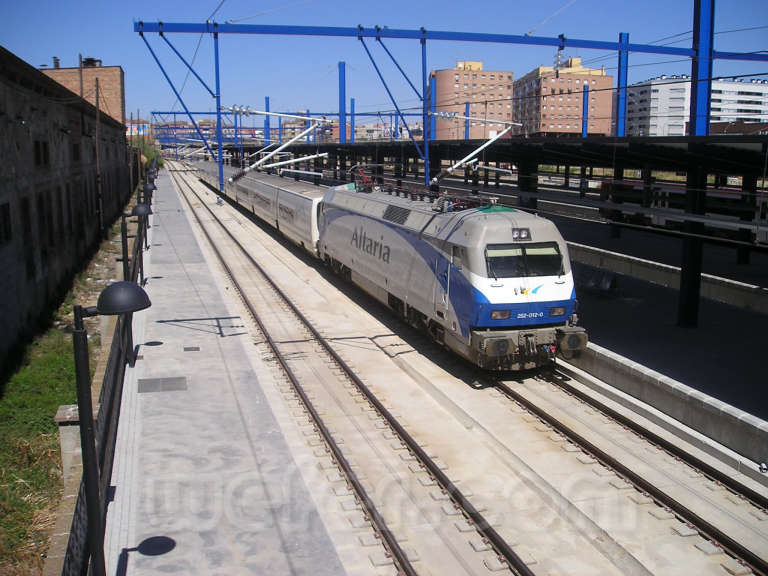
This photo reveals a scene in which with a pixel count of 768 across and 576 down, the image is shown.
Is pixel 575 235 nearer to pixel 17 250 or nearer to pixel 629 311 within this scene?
pixel 629 311

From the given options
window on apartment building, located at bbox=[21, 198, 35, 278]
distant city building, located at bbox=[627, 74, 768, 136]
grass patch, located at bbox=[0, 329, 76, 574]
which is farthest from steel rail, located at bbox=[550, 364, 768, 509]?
distant city building, located at bbox=[627, 74, 768, 136]

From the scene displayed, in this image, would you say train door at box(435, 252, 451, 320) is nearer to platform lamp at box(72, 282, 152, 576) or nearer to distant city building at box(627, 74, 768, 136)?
platform lamp at box(72, 282, 152, 576)

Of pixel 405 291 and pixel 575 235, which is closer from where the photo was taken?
pixel 405 291

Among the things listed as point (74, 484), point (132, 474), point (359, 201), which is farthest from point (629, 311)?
point (74, 484)

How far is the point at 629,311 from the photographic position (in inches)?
771

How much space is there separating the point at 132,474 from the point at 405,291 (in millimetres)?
8135

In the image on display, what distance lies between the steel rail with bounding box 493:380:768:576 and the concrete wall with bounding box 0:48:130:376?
36.5ft

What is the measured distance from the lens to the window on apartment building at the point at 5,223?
15.7 meters

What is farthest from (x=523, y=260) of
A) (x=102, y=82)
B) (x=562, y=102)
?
(x=562, y=102)

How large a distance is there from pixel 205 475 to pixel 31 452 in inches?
122

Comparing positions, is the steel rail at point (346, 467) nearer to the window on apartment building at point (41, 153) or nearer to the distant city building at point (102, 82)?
the window on apartment building at point (41, 153)

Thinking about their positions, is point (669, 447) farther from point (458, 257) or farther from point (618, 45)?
point (618, 45)

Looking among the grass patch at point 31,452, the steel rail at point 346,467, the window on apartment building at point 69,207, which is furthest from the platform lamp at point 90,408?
the window on apartment building at point 69,207

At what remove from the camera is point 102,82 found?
66250mm
